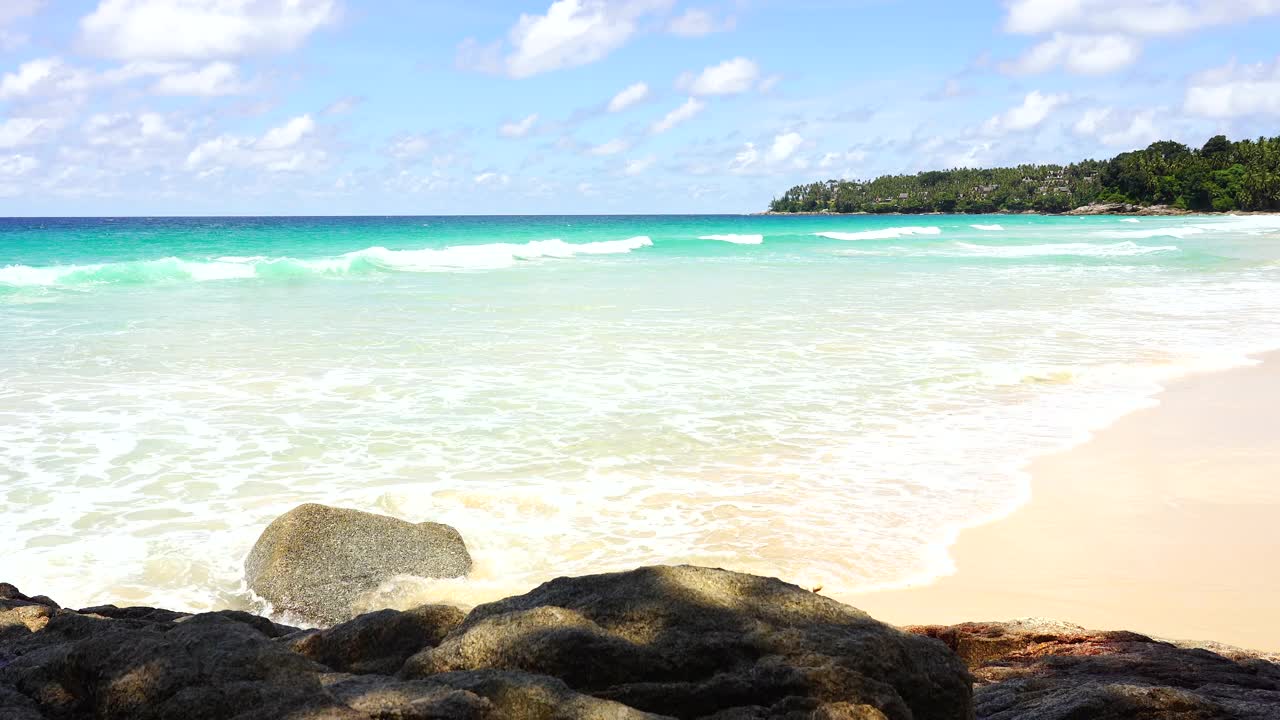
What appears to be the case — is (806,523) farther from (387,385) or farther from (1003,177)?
(1003,177)

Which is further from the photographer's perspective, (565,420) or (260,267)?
(260,267)

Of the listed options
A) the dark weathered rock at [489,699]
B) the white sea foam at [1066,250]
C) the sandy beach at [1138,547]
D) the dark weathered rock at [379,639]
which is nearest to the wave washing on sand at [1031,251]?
the white sea foam at [1066,250]

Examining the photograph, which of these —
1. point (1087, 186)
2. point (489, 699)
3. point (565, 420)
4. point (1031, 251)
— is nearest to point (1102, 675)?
point (489, 699)

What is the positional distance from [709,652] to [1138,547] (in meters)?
4.10

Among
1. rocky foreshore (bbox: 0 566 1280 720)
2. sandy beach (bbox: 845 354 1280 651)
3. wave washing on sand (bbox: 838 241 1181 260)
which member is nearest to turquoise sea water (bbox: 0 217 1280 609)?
sandy beach (bbox: 845 354 1280 651)

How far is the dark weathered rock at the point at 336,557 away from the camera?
15.7ft

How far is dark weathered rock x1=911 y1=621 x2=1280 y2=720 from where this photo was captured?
98.7 inches

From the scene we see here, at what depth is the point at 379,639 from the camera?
2.73 meters

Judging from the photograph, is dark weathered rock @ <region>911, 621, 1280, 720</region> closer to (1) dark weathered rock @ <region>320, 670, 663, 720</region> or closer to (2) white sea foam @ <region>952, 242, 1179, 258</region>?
(1) dark weathered rock @ <region>320, 670, 663, 720</region>

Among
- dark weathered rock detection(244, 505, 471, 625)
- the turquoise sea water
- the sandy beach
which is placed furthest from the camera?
the turquoise sea water

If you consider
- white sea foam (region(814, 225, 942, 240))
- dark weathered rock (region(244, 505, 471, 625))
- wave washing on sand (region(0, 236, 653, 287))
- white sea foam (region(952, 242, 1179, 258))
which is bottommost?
dark weathered rock (region(244, 505, 471, 625))

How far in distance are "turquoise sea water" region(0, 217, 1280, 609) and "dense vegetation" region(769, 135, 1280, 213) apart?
9543 centimetres

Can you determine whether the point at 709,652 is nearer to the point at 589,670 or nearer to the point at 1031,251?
the point at 589,670

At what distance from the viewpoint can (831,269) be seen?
94.3ft
